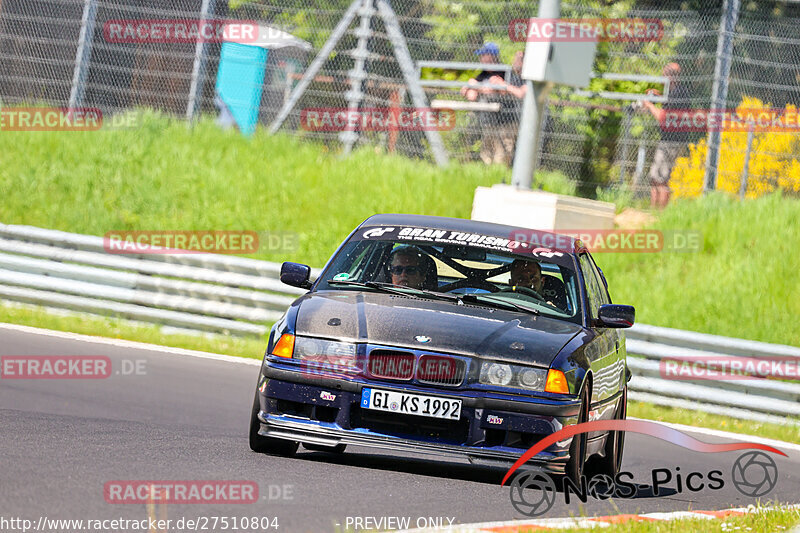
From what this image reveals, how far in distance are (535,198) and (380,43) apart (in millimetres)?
3827

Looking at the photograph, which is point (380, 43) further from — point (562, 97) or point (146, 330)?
point (146, 330)

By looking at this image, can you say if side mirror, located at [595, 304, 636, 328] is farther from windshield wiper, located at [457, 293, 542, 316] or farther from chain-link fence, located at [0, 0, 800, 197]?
chain-link fence, located at [0, 0, 800, 197]

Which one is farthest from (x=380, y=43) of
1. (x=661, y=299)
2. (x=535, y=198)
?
(x=661, y=299)

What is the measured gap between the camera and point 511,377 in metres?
6.91

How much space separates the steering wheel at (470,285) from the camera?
26.9ft

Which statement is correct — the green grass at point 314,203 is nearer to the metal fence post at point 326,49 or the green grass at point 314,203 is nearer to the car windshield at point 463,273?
the metal fence post at point 326,49

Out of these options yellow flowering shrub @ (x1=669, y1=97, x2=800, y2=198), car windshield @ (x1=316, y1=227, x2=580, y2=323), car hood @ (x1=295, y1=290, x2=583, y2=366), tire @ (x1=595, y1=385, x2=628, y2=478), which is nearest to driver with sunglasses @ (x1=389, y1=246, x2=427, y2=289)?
car windshield @ (x1=316, y1=227, x2=580, y2=323)

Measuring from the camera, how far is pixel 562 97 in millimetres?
18047

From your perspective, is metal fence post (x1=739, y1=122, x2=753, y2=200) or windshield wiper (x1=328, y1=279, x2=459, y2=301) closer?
windshield wiper (x1=328, y1=279, x2=459, y2=301)

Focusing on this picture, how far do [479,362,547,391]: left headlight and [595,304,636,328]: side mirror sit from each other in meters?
1.24

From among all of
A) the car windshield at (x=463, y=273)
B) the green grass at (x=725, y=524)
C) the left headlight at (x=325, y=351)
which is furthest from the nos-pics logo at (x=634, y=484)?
the left headlight at (x=325, y=351)

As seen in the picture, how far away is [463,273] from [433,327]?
167 cm

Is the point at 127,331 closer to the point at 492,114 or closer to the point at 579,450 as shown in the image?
the point at 492,114

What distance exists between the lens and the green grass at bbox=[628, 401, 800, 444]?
12.5 m
